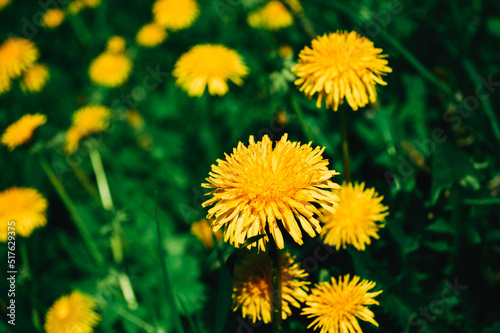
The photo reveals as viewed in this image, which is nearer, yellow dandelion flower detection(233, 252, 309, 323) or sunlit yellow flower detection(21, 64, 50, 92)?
yellow dandelion flower detection(233, 252, 309, 323)

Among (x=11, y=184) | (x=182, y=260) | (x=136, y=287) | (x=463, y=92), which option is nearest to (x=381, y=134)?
(x=463, y=92)

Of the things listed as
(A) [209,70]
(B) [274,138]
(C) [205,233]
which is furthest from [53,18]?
(C) [205,233]

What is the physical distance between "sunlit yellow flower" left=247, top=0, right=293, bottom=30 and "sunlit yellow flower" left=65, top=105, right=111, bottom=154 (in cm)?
127

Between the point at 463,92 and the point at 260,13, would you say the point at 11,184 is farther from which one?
the point at 463,92

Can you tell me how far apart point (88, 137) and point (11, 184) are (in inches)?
31.8

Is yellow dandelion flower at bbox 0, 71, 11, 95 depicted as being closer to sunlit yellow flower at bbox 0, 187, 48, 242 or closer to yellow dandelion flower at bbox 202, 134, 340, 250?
sunlit yellow flower at bbox 0, 187, 48, 242

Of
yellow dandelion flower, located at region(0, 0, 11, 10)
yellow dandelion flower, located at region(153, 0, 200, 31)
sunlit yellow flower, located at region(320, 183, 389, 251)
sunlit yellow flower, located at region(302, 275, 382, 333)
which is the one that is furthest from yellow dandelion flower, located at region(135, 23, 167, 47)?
sunlit yellow flower, located at region(302, 275, 382, 333)

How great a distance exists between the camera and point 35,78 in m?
2.84

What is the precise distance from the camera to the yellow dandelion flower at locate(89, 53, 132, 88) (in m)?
2.89

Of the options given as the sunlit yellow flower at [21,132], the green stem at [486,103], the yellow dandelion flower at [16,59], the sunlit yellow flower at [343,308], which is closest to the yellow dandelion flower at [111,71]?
the yellow dandelion flower at [16,59]

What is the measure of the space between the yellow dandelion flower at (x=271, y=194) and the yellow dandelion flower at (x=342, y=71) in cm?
27

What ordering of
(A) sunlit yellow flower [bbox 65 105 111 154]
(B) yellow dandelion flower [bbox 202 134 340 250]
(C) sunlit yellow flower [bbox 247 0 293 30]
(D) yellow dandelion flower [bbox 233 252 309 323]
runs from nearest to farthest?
(B) yellow dandelion flower [bbox 202 134 340 250] → (D) yellow dandelion flower [bbox 233 252 309 323] → (A) sunlit yellow flower [bbox 65 105 111 154] → (C) sunlit yellow flower [bbox 247 0 293 30]

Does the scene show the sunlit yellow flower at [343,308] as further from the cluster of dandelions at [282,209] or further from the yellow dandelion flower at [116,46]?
the yellow dandelion flower at [116,46]

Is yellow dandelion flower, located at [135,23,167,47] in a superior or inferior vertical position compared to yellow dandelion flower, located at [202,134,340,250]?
superior
